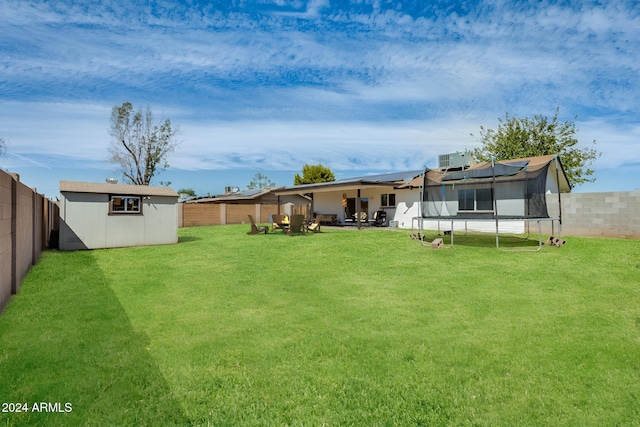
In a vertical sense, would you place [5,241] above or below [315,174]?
below

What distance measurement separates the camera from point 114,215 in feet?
44.2

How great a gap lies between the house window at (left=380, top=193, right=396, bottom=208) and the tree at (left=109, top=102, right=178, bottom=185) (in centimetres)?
2386

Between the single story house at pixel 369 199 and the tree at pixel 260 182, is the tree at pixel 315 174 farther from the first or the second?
the tree at pixel 260 182

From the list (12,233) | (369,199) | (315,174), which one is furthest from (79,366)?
(315,174)

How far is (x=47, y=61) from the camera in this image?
12719 millimetres

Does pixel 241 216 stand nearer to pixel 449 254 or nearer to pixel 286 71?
pixel 286 71

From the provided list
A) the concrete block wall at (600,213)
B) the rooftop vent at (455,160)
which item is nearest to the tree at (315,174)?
the rooftop vent at (455,160)

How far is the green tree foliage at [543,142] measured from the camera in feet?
91.0

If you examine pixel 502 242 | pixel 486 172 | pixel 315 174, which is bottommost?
pixel 502 242

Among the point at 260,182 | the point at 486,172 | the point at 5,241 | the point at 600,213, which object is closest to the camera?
the point at 5,241

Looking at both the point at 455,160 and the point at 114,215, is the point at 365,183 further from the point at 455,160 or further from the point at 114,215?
the point at 114,215

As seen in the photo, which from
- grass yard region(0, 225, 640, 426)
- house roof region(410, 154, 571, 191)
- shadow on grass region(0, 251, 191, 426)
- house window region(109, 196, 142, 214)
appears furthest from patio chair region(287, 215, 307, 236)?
shadow on grass region(0, 251, 191, 426)

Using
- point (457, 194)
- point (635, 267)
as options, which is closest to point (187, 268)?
point (457, 194)

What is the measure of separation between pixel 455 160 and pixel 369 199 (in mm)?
5987
